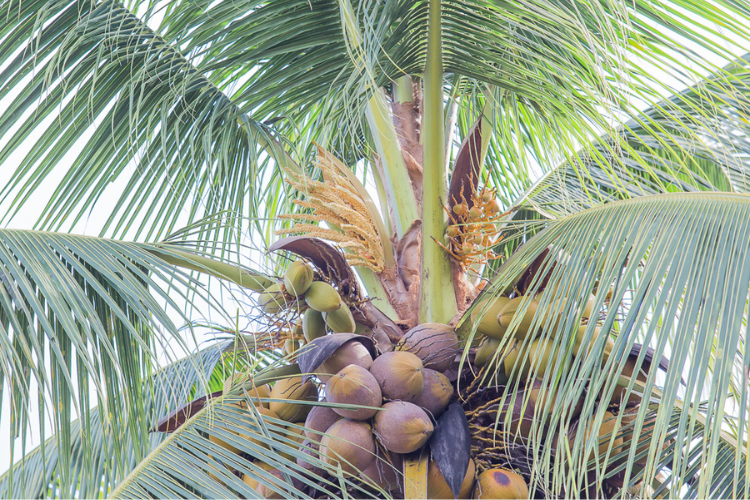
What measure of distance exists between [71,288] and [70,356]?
0.21 metres

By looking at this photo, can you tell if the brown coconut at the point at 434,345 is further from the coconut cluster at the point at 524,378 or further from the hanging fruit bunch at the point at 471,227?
the hanging fruit bunch at the point at 471,227

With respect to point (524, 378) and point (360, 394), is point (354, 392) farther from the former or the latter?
point (524, 378)

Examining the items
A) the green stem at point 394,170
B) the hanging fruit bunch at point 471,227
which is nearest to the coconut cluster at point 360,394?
the hanging fruit bunch at point 471,227

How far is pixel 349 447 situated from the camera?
1.42 meters

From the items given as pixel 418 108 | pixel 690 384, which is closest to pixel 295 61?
pixel 418 108

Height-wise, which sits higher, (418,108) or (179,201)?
(418,108)

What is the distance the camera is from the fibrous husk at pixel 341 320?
1.67 meters

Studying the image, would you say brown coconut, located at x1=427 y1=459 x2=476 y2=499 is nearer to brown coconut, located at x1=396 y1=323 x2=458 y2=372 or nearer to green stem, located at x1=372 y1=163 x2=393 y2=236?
brown coconut, located at x1=396 y1=323 x2=458 y2=372

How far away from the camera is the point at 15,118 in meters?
1.84

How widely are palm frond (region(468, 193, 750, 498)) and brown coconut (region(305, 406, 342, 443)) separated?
473 mm

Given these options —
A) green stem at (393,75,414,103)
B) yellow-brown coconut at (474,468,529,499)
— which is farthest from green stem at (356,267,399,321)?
green stem at (393,75,414,103)

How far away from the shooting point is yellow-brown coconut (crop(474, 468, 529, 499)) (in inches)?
56.6

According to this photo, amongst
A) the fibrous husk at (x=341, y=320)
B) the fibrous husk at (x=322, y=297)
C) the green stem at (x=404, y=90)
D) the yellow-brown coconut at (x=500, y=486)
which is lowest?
the yellow-brown coconut at (x=500, y=486)

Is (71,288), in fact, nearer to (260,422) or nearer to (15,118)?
(260,422)
